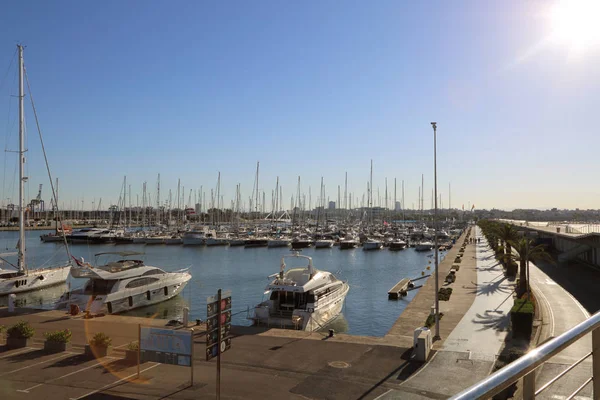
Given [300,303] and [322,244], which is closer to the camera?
[300,303]

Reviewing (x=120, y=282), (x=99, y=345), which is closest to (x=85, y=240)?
(x=120, y=282)

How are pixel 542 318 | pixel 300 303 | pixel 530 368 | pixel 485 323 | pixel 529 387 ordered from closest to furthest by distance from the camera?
pixel 530 368, pixel 529 387, pixel 485 323, pixel 542 318, pixel 300 303

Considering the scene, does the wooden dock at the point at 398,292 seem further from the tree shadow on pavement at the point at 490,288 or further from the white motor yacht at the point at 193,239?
the white motor yacht at the point at 193,239

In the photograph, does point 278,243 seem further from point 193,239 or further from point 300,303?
point 300,303

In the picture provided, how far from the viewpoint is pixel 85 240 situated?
12138 cm

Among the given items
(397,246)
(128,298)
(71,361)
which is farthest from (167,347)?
(397,246)

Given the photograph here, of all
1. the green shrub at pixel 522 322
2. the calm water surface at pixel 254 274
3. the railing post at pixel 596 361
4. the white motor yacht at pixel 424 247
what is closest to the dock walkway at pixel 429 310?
the calm water surface at pixel 254 274

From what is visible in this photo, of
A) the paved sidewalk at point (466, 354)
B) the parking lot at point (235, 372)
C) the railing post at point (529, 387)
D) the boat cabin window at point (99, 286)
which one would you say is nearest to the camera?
the railing post at point (529, 387)

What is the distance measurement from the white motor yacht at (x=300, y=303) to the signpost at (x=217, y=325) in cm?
1288

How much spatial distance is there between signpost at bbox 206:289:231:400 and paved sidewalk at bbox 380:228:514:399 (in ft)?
17.6

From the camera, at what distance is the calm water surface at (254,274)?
124 ft

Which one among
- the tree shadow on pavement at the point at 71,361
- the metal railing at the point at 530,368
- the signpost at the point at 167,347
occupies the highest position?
the metal railing at the point at 530,368

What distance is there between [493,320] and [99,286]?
27310 millimetres

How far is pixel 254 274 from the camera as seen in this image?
61.7m
